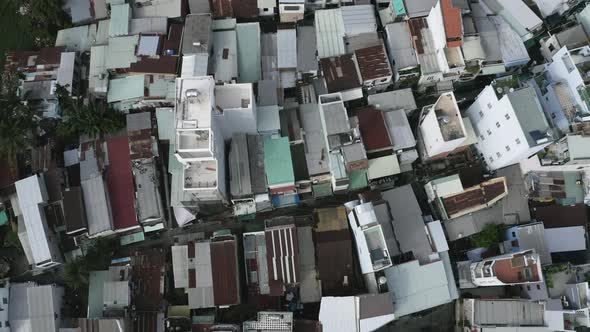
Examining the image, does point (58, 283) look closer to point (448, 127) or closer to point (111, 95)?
point (111, 95)

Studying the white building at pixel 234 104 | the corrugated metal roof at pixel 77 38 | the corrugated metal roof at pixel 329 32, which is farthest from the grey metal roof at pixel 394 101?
the corrugated metal roof at pixel 77 38

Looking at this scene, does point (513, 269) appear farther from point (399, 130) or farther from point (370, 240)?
point (399, 130)

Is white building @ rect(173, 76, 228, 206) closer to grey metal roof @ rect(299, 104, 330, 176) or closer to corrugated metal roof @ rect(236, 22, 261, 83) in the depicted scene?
corrugated metal roof @ rect(236, 22, 261, 83)

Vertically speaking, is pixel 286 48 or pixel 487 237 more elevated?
pixel 286 48

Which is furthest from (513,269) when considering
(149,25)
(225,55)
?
(149,25)

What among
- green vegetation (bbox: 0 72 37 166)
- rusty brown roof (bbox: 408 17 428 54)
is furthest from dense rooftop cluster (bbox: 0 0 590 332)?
green vegetation (bbox: 0 72 37 166)

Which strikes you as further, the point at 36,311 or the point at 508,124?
the point at 36,311

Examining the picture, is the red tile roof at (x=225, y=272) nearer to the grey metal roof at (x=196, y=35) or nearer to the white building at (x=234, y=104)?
the white building at (x=234, y=104)
